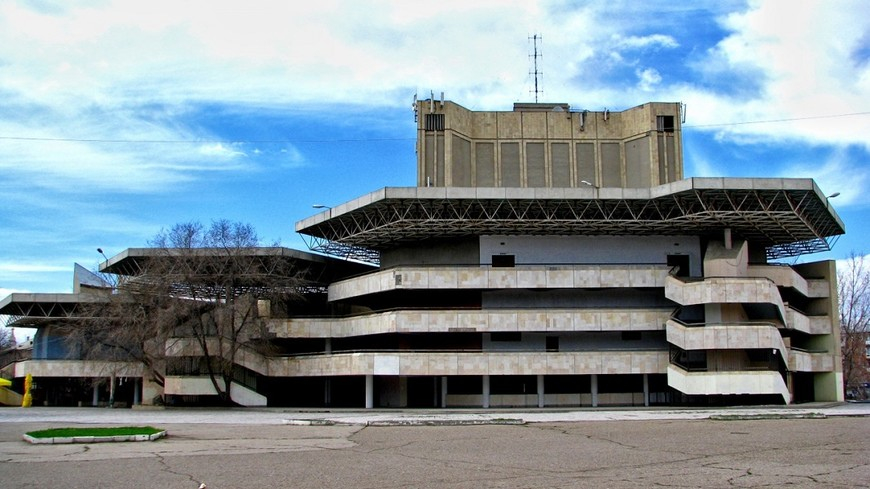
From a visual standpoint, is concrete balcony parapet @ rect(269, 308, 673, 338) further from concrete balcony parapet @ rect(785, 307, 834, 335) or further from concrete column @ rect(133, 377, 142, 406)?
concrete column @ rect(133, 377, 142, 406)

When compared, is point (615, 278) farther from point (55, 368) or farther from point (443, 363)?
point (55, 368)

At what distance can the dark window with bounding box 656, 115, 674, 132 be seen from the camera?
64438mm

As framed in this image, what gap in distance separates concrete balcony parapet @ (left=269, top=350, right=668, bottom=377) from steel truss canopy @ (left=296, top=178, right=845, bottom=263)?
7942mm

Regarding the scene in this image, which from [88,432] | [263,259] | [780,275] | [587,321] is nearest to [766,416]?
[587,321]

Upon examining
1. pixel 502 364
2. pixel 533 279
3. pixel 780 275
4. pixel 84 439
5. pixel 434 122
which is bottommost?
pixel 84 439

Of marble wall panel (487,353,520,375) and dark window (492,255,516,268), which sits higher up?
dark window (492,255,516,268)

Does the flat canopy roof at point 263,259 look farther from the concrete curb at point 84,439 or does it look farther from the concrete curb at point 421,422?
the concrete curb at point 84,439

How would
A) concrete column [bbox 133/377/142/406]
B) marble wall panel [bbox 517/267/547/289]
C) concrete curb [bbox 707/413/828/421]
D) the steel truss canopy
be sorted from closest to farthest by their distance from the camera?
concrete curb [bbox 707/413/828/421]
the steel truss canopy
marble wall panel [bbox 517/267/547/289]
concrete column [bbox 133/377/142/406]

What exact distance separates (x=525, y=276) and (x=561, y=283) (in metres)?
2.30

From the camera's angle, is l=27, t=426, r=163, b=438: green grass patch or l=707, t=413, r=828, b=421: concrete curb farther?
l=707, t=413, r=828, b=421: concrete curb

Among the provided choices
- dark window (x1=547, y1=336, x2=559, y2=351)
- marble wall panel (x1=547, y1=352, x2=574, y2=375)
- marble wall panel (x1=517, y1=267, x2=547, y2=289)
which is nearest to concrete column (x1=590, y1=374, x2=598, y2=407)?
marble wall panel (x1=547, y1=352, x2=574, y2=375)

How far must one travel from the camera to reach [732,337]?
51.6 metres

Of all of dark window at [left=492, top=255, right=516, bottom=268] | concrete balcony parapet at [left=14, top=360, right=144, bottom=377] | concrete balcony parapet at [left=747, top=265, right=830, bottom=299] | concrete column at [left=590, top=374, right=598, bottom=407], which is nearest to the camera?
concrete column at [left=590, top=374, right=598, bottom=407]

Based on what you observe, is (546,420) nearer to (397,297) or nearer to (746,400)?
(746,400)
